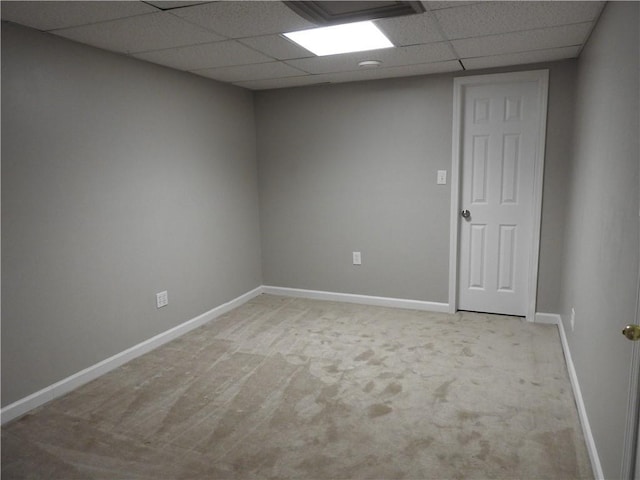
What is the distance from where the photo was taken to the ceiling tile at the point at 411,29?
7.77ft

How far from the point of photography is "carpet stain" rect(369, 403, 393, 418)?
8.14ft

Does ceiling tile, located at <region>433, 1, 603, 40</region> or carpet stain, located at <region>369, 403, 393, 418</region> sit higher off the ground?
ceiling tile, located at <region>433, 1, 603, 40</region>

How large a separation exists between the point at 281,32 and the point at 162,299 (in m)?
2.14

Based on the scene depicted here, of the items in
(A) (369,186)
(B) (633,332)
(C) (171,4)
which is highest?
(C) (171,4)

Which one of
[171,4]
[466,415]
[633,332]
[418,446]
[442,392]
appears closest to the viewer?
[633,332]

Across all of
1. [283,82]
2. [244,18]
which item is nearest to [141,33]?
[244,18]

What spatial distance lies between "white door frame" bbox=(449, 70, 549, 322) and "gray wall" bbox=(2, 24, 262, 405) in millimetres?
2037

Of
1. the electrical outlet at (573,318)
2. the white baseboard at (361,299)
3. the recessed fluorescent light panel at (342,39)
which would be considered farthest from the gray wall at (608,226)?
the white baseboard at (361,299)

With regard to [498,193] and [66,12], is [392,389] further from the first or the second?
[66,12]

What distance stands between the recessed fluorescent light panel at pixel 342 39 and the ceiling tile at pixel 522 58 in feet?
2.90

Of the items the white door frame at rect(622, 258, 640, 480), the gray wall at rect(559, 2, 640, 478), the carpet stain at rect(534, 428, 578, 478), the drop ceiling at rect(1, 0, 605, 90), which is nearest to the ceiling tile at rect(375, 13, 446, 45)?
the drop ceiling at rect(1, 0, 605, 90)

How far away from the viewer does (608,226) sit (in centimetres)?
191

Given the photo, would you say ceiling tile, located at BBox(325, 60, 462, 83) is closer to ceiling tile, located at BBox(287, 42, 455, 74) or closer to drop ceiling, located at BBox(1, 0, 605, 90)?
drop ceiling, located at BBox(1, 0, 605, 90)

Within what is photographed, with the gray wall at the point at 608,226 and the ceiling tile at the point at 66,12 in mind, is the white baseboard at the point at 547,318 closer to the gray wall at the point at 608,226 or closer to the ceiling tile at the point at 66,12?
the gray wall at the point at 608,226
